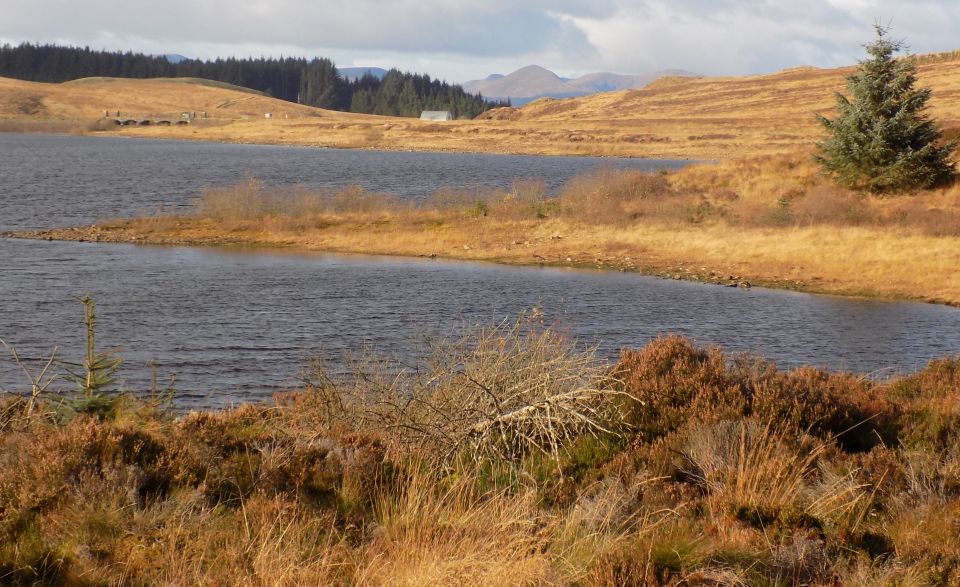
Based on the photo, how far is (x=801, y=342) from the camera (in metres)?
23.5

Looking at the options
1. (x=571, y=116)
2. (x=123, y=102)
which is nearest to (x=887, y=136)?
(x=571, y=116)

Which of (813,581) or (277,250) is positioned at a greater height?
(813,581)

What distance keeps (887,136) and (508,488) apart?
127 feet

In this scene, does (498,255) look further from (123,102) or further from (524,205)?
(123,102)

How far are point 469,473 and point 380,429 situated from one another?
4.31 ft

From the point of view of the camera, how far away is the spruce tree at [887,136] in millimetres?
39250

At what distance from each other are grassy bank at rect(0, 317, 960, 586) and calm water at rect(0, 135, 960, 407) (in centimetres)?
820

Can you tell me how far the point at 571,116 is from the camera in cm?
16900

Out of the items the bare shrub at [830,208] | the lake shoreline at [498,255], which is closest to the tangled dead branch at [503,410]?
the lake shoreline at [498,255]

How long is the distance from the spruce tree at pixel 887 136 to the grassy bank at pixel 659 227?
102 cm

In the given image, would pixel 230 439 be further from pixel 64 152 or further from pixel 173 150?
pixel 173 150

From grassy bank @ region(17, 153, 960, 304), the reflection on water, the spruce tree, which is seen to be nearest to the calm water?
the reflection on water

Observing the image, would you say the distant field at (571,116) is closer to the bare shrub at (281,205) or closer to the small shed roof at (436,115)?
the small shed roof at (436,115)

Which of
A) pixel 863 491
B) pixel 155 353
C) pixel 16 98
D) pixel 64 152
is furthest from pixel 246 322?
pixel 16 98
